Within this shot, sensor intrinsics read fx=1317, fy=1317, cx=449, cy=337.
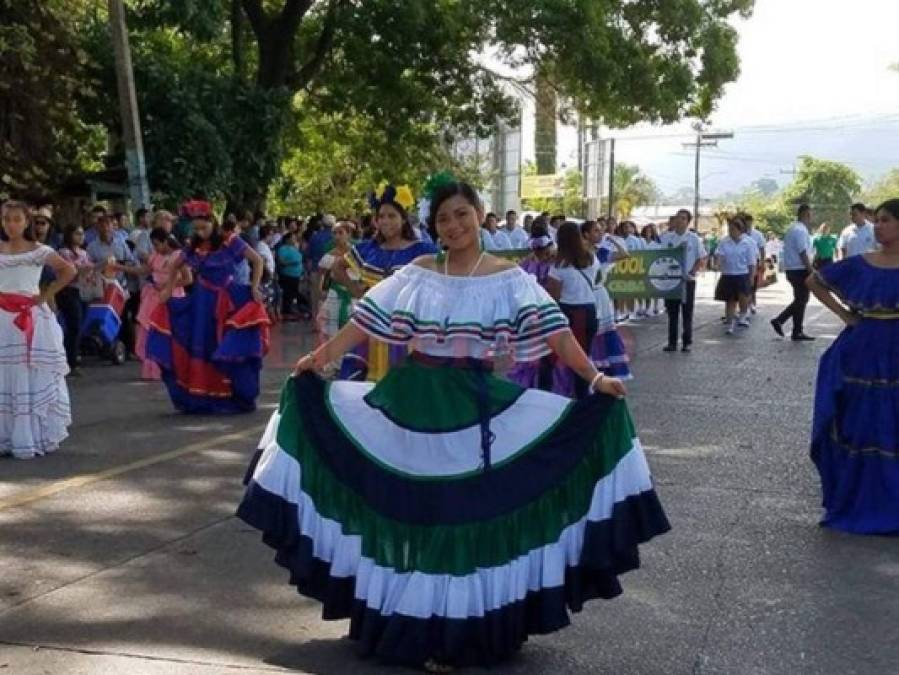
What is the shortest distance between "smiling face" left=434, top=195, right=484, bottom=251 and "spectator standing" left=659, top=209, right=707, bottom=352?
12660 millimetres

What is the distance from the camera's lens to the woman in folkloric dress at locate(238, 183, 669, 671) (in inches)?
188

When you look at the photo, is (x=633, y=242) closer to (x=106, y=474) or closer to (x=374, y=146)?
(x=374, y=146)

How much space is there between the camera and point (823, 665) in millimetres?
5016

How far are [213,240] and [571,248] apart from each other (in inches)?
121

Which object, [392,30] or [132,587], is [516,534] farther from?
[392,30]

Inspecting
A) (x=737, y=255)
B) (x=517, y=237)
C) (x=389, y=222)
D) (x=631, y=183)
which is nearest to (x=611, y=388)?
(x=389, y=222)

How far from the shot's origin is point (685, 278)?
18.1 meters

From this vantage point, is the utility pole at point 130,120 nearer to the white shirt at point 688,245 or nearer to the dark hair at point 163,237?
A: the dark hair at point 163,237

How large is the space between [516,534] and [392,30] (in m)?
20.3

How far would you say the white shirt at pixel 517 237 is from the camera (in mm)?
22594

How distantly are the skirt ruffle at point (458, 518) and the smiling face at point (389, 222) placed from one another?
3.08m

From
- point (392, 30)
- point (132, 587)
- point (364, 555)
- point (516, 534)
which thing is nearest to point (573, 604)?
point (516, 534)

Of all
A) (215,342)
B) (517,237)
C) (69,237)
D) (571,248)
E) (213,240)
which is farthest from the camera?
(517,237)

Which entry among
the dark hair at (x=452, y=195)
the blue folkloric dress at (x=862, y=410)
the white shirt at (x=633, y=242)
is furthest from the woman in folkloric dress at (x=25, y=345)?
the white shirt at (x=633, y=242)
